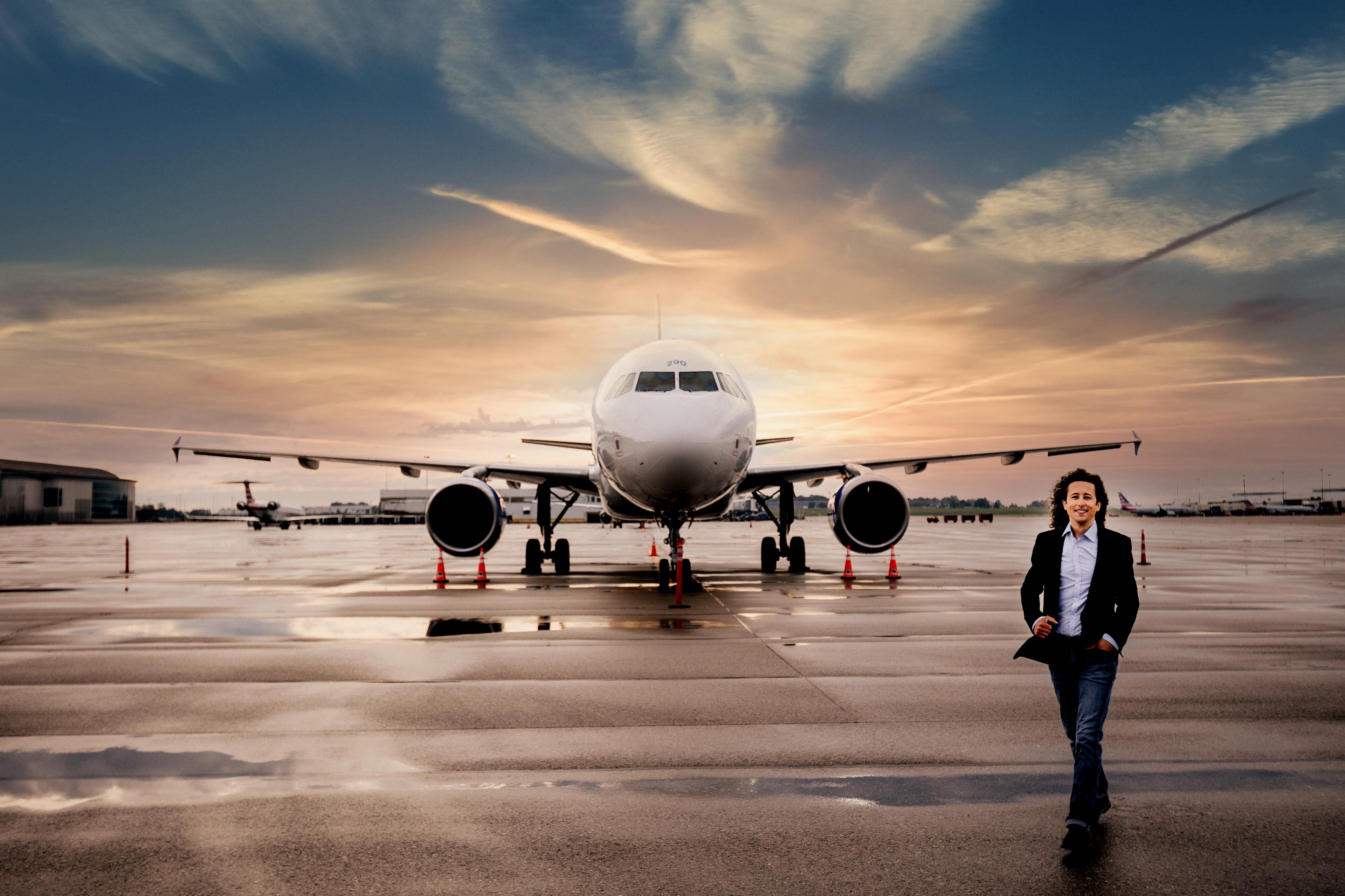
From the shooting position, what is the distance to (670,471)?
513 inches

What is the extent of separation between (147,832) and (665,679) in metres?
4.22

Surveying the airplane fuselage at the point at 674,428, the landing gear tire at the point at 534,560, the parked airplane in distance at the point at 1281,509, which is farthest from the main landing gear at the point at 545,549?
the parked airplane in distance at the point at 1281,509

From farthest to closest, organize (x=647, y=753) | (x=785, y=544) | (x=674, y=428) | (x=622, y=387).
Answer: (x=785, y=544), (x=622, y=387), (x=674, y=428), (x=647, y=753)

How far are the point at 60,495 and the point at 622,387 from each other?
10912cm

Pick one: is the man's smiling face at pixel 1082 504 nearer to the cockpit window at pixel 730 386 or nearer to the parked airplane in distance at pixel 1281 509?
the cockpit window at pixel 730 386

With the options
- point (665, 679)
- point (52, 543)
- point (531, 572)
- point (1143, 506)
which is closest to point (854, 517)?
point (531, 572)

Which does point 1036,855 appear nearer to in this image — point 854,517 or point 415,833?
point 415,833

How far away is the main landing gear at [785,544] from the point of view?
18906 mm

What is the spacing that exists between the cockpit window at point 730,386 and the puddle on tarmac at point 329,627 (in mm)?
4456

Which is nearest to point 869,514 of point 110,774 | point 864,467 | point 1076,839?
point 864,467

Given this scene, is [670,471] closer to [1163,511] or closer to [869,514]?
[869,514]

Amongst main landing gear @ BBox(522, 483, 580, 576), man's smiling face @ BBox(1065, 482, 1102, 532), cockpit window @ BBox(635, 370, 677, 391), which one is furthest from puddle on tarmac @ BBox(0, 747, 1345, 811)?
main landing gear @ BBox(522, 483, 580, 576)

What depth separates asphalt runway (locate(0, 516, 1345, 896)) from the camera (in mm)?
3627

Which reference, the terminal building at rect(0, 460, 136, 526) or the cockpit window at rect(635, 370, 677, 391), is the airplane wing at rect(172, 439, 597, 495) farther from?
the terminal building at rect(0, 460, 136, 526)
